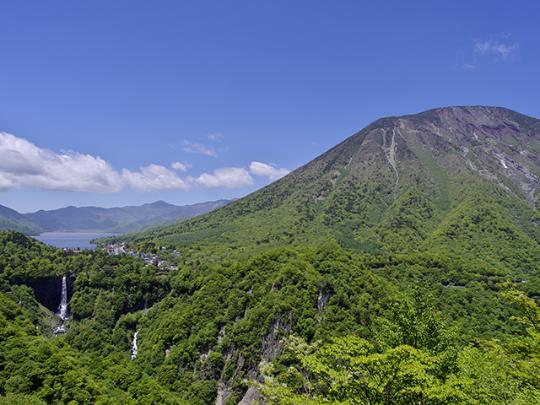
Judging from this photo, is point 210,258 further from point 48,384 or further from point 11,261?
point 48,384

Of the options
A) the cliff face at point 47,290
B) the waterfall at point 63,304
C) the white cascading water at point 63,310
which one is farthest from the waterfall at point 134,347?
the cliff face at point 47,290

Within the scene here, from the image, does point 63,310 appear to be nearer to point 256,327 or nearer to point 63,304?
point 63,304

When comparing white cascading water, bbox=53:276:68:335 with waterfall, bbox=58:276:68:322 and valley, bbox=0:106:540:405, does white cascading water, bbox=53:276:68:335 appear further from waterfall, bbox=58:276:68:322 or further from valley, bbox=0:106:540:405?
valley, bbox=0:106:540:405

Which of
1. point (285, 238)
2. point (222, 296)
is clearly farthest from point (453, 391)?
point (285, 238)

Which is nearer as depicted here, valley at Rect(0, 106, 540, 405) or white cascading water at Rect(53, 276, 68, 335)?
valley at Rect(0, 106, 540, 405)

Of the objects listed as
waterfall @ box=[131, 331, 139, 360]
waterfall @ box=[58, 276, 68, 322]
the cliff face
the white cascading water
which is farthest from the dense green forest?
waterfall @ box=[58, 276, 68, 322]

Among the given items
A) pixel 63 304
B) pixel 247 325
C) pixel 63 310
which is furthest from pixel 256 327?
pixel 63 304

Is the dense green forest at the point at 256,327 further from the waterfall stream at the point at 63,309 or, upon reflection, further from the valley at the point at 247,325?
the waterfall stream at the point at 63,309

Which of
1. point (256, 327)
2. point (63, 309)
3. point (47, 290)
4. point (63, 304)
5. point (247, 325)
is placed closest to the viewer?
point (256, 327)
